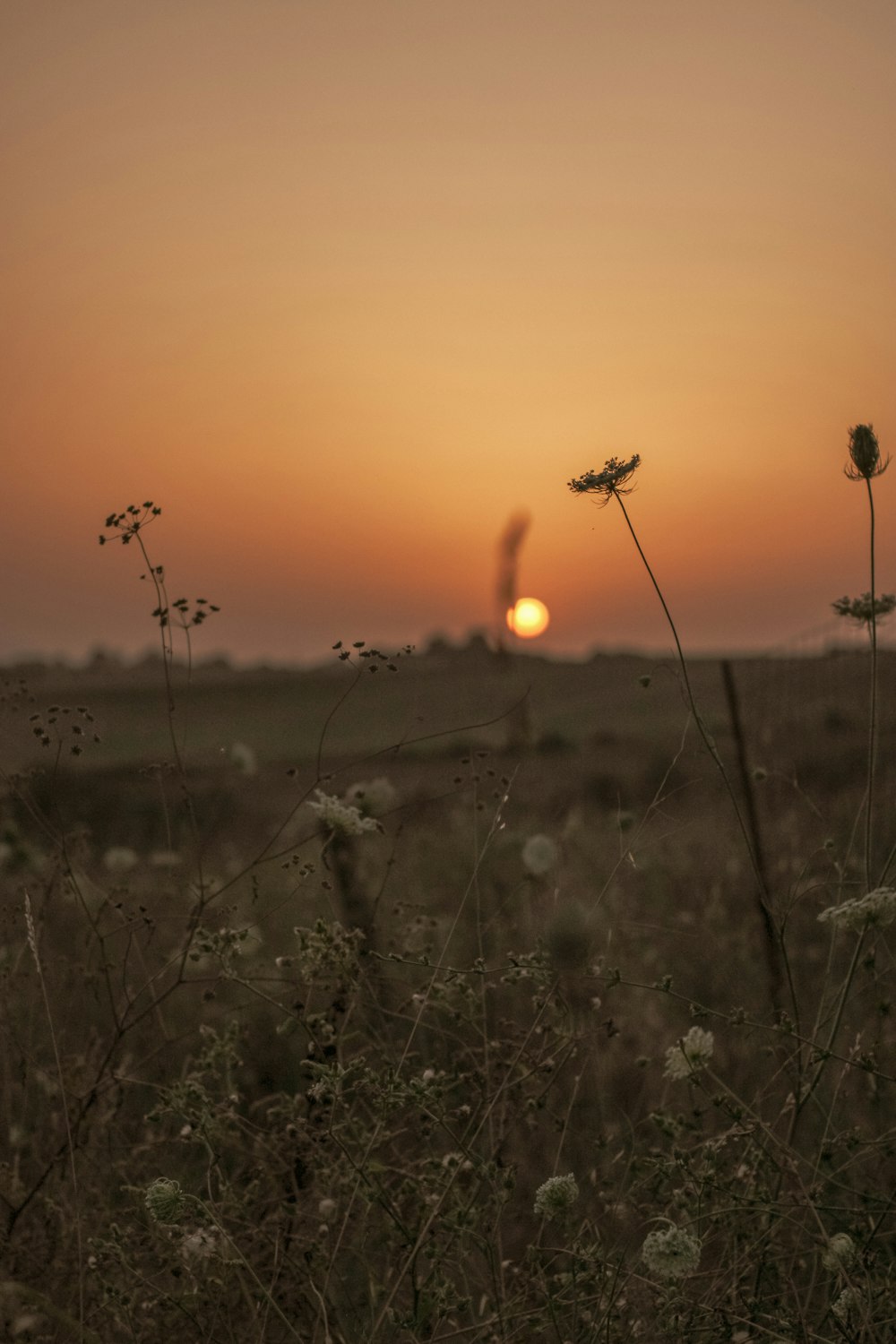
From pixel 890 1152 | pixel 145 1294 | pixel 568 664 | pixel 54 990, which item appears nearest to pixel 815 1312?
pixel 890 1152

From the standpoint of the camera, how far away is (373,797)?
3.35 meters

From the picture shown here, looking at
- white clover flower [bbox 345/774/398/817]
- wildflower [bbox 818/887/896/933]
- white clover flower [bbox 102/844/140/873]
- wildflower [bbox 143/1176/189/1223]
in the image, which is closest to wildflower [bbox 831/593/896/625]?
wildflower [bbox 818/887/896/933]

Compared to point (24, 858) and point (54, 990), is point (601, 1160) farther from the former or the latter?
point (24, 858)

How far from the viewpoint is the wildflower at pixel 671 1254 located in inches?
77.7

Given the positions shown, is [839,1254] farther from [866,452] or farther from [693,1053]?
[866,452]

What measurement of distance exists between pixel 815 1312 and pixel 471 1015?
0.87 m

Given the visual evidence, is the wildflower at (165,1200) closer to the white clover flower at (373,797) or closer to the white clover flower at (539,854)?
the white clover flower at (373,797)

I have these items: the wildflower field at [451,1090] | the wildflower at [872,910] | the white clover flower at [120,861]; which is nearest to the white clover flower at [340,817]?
the wildflower field at [451,1090]

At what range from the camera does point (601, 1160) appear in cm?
303

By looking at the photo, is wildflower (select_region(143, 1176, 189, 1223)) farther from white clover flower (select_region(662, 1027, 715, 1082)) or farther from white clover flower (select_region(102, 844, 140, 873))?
white clover flower (select_region(102, 844, 140, 873))

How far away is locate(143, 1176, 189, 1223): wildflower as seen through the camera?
192 cm

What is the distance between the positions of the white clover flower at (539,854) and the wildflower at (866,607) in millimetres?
1727

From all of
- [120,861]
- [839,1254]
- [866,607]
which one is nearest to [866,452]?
[866,607]

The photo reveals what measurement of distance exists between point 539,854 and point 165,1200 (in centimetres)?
264
